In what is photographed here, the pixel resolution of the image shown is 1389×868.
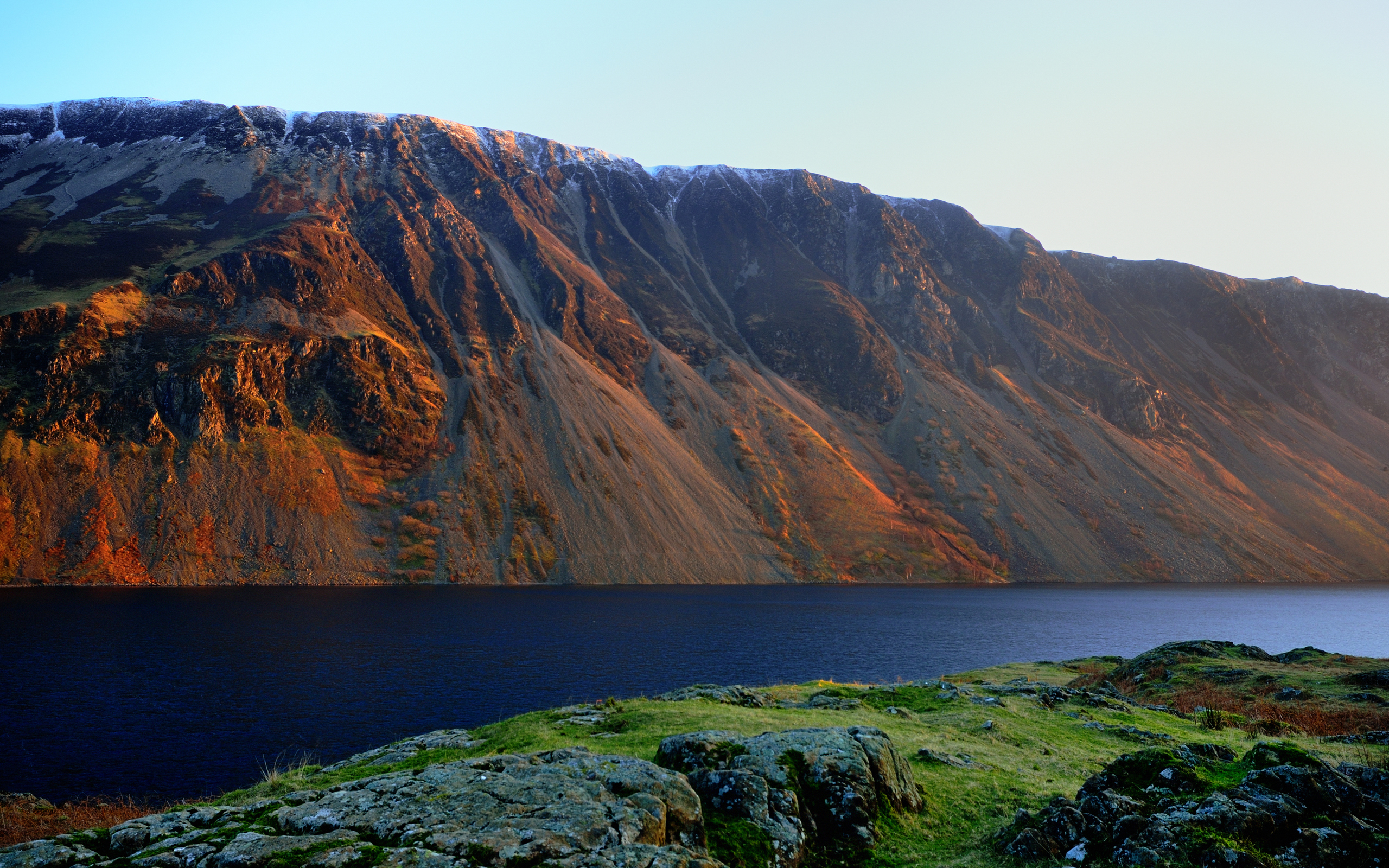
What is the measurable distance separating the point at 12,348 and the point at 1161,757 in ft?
486

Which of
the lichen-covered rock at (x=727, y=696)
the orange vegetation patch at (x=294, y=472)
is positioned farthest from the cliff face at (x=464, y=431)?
the lichen-covered rock at (x=727, y=696)

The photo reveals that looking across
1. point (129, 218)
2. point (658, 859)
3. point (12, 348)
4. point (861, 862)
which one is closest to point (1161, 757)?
point (861, 862)

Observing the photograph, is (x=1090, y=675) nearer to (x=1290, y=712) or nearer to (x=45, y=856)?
(x=1290, y=712)

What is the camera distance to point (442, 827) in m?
10.2

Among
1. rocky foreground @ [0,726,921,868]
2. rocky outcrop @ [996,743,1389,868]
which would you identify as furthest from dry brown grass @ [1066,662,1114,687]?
rocky foreground @ [0,726,921,868]

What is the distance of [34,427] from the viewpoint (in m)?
100

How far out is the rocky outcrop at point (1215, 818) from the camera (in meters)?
10.3

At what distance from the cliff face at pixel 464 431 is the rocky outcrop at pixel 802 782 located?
102255 mm

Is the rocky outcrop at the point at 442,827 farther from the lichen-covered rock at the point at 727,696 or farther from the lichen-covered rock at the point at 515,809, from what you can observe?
the lichen-covered rock at the point at 727,696

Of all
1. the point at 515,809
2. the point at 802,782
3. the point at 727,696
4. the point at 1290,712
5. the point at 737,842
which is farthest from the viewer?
the point at 1290,712

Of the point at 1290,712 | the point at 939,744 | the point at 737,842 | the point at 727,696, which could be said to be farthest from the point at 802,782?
the point at 1290,712

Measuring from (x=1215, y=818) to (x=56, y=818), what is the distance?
29.3 metres

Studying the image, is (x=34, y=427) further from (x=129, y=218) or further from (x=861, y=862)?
(x=861, y=862)

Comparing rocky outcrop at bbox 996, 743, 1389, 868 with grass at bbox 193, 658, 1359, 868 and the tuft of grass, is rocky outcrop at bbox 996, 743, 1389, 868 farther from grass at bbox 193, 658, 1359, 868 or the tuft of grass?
the tuft of grass
